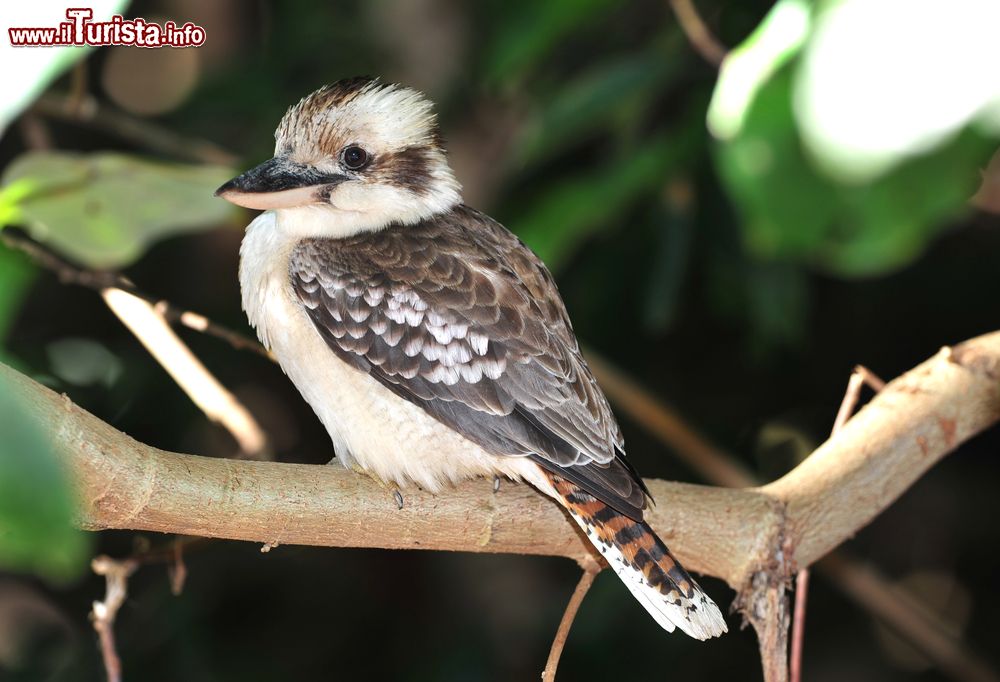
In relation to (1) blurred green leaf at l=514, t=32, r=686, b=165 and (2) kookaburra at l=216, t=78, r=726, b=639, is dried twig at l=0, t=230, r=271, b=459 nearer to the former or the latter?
(2) kookaburra at l=216, t=78, r=726, b=639

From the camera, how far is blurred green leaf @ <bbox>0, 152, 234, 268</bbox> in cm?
227

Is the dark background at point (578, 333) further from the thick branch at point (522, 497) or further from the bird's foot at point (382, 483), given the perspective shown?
the bird's foot at point (382, 483)

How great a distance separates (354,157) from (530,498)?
2.61 ft

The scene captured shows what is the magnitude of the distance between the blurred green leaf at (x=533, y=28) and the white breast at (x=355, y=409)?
0.62 m

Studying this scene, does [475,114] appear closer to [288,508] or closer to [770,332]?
[770,332]

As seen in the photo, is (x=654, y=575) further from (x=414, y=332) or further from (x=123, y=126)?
(x=123, y=126)

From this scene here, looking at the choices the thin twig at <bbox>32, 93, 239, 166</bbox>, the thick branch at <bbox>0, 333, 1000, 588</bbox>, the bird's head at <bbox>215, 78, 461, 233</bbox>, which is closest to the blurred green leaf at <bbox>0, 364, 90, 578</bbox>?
the thick branch at <bbox>0, 333, 1000, 588</bbox>

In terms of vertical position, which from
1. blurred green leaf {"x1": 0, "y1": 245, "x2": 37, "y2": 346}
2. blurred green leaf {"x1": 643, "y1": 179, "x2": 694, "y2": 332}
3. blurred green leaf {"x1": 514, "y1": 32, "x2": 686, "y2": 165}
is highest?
blurred green leaf {"x1": 0, "y1": 245, "x2": 37, "y2": 346}

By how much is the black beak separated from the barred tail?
845 millimetres

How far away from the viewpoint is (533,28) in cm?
251

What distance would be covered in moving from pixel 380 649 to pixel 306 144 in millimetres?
2015

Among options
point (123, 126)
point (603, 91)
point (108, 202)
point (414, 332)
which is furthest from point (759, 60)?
point (123, 126)

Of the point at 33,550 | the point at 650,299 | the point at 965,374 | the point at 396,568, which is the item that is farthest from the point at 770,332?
the point at 33,550

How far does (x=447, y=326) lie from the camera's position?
2.29 meters
